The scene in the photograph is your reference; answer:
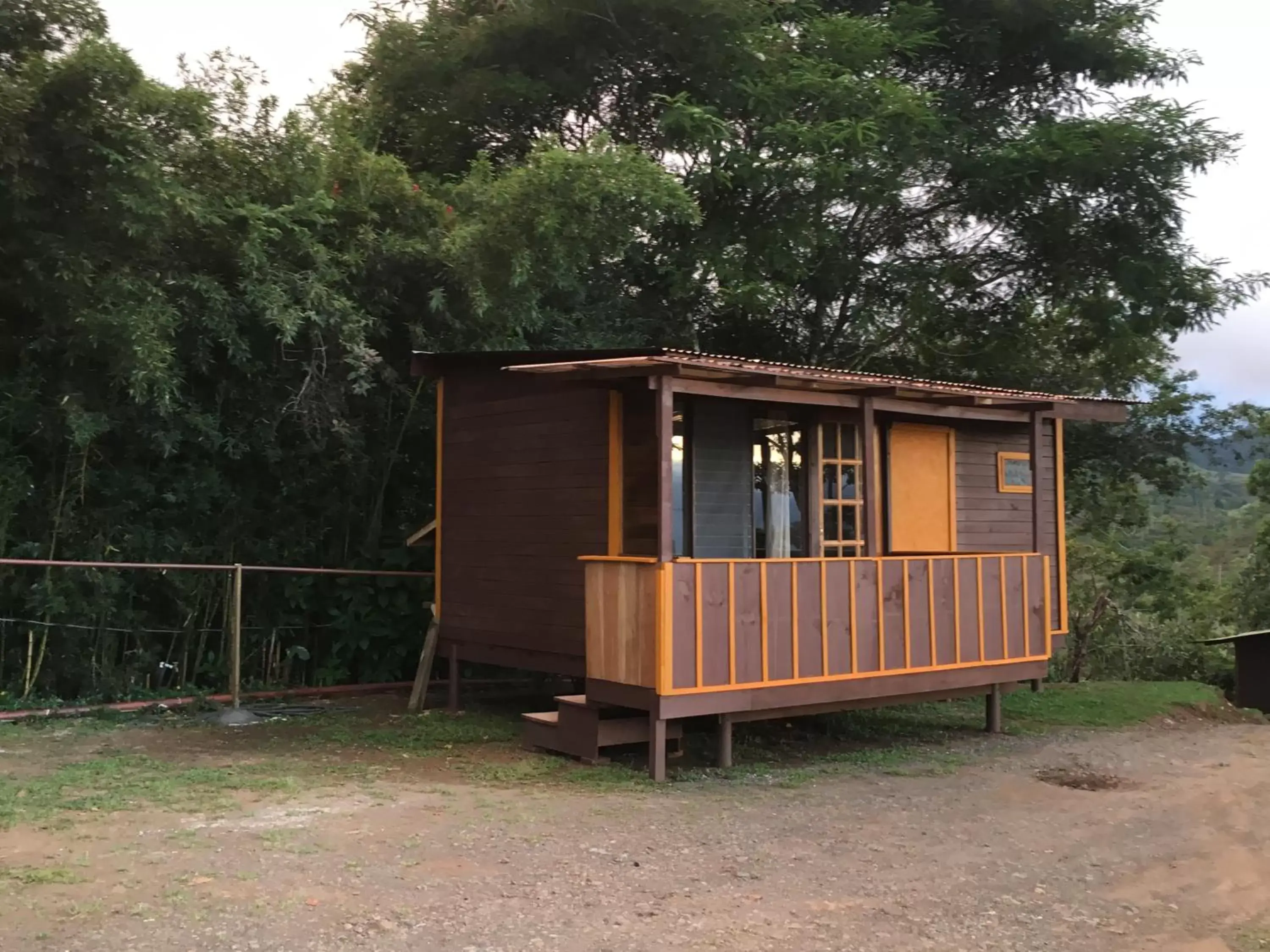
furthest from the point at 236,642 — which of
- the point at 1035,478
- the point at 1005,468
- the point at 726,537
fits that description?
the point at 1005,468

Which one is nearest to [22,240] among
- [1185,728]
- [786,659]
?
[786,659]

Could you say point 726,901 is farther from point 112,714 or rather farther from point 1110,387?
point 1110,387

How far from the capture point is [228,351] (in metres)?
9.39

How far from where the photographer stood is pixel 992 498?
398 inches

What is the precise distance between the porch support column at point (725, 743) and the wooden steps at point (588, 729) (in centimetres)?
28

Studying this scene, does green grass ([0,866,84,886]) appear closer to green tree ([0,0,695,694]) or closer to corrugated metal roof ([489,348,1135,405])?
corrugated metal roof ([489,348,1135,405])

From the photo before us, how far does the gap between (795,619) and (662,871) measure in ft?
8.98

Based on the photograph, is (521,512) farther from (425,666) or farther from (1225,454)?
(1225,454)

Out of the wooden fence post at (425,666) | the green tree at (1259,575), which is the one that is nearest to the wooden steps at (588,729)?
the wooden fence post at (425,666)

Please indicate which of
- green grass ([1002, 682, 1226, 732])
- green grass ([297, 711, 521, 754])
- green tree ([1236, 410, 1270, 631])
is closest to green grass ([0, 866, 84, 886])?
green grass ([297, 711, 521, 754])

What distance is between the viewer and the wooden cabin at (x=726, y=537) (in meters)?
6.82

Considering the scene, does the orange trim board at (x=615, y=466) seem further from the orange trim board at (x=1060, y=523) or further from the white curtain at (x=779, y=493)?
the orange trim board at (x=1060, y=523)

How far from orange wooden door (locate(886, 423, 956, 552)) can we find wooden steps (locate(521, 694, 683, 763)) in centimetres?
309

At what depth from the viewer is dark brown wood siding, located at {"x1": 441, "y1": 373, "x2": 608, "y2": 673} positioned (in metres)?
8.09
